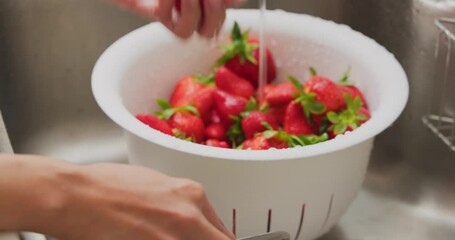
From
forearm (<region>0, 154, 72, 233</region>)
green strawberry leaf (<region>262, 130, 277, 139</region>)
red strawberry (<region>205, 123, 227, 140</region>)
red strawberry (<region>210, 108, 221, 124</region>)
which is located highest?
forearm (<region>0, 154, 72, 233</region>)

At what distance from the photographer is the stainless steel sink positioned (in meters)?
0.89

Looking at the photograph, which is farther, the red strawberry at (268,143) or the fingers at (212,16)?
the red strawberry at (268,143)

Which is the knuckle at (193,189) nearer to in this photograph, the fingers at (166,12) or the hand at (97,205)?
the hand at (97,205)

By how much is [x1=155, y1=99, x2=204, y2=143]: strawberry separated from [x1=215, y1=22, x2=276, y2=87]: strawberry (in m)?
0.09

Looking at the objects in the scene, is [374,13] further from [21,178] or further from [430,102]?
[21,178]

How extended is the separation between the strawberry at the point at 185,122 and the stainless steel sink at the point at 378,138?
168 millimetres

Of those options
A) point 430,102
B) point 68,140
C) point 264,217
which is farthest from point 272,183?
point 68,140

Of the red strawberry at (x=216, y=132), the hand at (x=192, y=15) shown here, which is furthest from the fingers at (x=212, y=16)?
the red strawberry at (x=216, y=132)

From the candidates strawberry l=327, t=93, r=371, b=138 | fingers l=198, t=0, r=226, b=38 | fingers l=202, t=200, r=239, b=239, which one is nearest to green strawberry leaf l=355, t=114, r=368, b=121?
strawberry l=327, t=93, r=371, b=138

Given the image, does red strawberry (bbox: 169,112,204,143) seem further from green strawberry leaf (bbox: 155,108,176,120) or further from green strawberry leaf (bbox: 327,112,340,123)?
green strawberry leaf (bbox: 327,112,340,123)

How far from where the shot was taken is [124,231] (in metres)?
0.37

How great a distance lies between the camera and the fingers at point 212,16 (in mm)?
611

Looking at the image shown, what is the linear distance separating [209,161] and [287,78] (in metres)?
0.24

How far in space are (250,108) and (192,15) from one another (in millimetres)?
250
